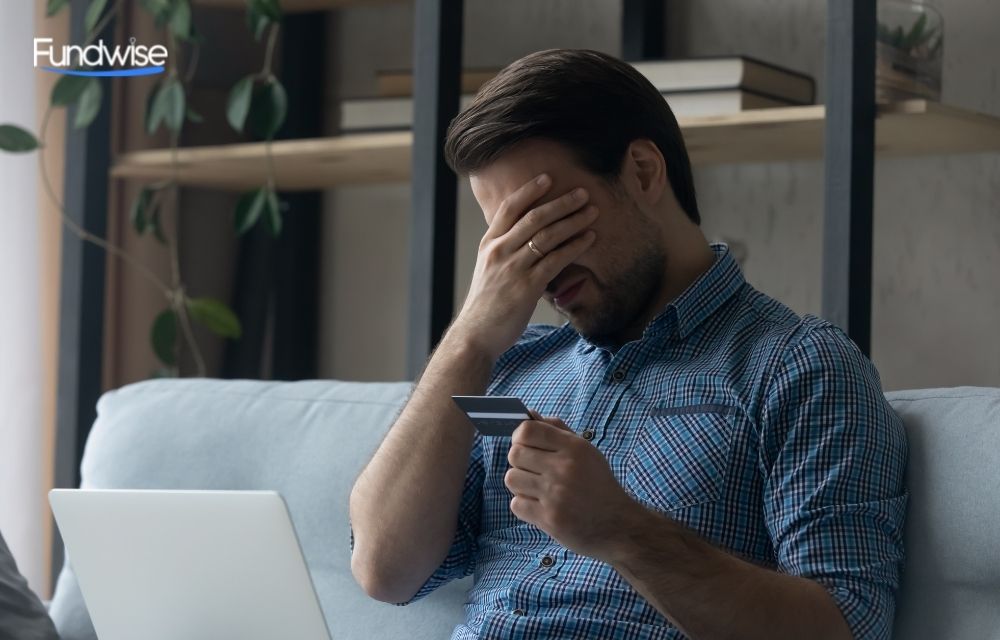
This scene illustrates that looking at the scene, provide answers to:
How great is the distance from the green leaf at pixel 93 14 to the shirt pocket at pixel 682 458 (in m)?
1.40

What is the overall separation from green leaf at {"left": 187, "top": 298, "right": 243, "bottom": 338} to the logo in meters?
0.43

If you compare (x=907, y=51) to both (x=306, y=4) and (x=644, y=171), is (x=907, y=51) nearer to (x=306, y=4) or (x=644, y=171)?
(x=644, y=171)

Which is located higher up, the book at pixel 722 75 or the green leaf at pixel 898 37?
the green leaf at pixel 898 37

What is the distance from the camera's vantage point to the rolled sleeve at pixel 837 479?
1.21m

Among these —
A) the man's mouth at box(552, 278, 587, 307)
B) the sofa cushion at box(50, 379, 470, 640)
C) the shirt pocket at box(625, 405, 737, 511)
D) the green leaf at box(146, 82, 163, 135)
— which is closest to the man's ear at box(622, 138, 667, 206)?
the man's mouth at box(552, 278, 587, 307)

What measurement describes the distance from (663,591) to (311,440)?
0.69m

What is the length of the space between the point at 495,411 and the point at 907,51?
0.91 metres

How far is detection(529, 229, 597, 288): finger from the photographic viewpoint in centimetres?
141

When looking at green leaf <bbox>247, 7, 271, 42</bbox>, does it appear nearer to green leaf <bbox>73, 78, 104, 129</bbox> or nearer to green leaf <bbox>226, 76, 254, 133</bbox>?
green leaf <bbox>226, 76, 254, 133</bbox>

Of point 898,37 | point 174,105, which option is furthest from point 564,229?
point 174,105

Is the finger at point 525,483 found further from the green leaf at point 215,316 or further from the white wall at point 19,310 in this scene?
the white wall at point 19,310

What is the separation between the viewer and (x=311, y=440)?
5.72 ft

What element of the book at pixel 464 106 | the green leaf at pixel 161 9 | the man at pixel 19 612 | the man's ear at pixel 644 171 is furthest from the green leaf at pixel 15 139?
the man's ear at pixel 644 171

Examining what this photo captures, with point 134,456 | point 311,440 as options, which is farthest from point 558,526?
point 134,456
